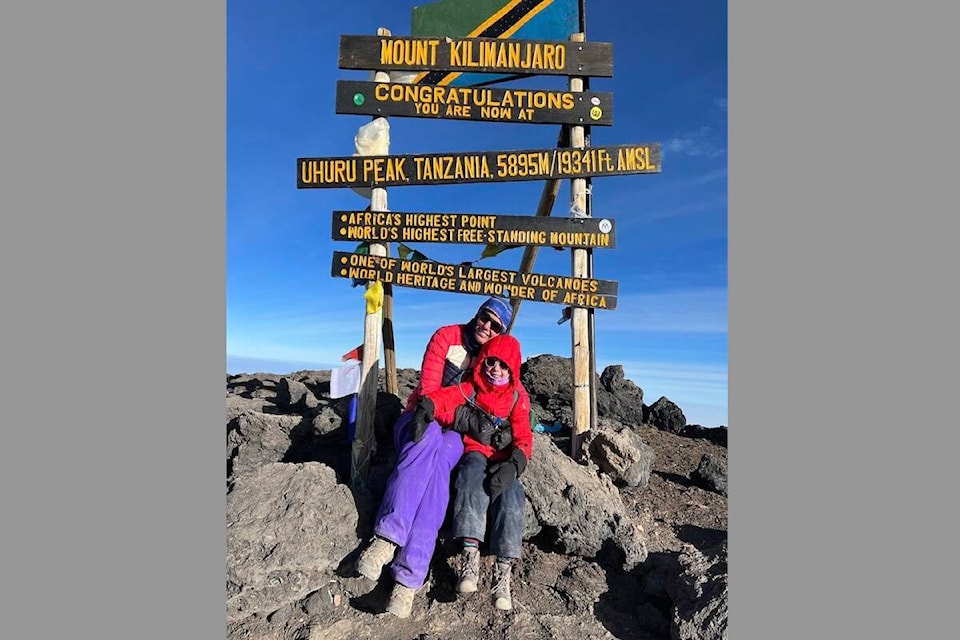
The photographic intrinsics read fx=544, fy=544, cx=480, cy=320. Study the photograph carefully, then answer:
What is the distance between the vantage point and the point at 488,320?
15.1ft

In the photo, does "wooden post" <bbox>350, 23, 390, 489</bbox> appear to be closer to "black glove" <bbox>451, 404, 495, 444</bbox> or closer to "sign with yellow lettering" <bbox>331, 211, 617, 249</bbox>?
"sign with yellow lettering" <bbox>331, 211, 617, 249</bbox>

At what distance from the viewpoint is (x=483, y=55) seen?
544 centimetres

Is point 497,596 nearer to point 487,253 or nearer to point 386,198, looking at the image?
point 487,253

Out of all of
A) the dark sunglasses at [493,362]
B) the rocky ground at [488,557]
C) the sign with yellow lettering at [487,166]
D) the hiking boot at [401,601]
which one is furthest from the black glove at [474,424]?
the sign with yellow lettering at [487,166]

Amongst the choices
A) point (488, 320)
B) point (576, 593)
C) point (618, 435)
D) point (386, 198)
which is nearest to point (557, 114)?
point (386, 198)

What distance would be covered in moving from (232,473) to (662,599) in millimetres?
4018

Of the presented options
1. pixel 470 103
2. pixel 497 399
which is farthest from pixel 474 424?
pixel 470 103

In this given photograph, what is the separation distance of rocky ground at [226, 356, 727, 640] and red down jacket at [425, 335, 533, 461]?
510 millimetres

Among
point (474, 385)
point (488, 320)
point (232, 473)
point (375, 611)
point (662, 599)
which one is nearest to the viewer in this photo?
point (375, 611)

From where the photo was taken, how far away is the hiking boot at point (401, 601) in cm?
357

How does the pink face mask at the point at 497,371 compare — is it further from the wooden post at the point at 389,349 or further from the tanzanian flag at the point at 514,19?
the tanzanian flag at the point at 514,19

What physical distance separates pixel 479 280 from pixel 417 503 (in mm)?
2375

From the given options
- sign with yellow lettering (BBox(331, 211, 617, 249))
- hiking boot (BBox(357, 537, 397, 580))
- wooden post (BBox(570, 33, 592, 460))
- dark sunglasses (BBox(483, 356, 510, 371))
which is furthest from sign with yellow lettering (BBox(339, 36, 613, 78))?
hiking boot (BBox(357, 537, 397, 580))

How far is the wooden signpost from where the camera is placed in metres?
5.35
